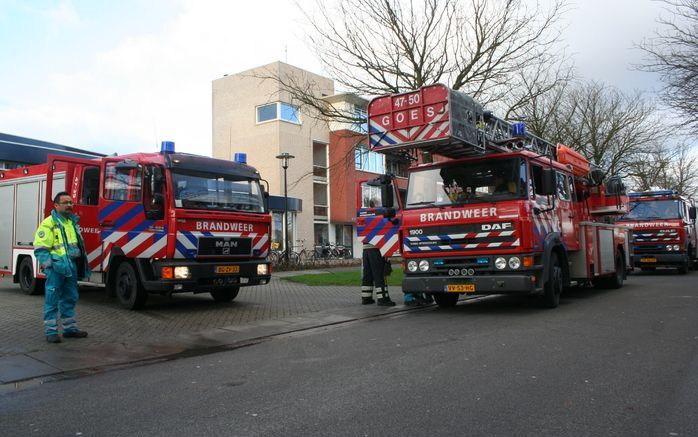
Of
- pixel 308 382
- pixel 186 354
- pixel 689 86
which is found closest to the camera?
pixel 308 382

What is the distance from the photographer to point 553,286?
382 inches

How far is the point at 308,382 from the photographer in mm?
5117

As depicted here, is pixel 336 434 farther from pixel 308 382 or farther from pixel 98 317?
pixel 98 317

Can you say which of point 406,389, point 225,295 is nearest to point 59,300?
point 225,295

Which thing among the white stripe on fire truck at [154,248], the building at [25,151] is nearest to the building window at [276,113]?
the building at [25,151]

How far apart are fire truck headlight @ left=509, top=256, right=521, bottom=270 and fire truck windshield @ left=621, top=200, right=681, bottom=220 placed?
12.8 m

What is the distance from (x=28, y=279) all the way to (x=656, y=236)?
19.3 metres

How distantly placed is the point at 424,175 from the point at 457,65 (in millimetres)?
8583

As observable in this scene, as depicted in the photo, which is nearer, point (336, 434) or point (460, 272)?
point (336, 434)

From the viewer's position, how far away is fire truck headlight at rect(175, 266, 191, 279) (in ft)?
30.7

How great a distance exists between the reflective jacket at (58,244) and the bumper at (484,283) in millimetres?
5240

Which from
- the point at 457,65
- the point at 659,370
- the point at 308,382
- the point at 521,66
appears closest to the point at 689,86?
the point at 521,66

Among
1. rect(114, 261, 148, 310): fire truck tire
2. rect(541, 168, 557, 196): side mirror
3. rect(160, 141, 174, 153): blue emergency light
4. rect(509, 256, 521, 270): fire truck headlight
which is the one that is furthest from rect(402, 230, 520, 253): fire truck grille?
rect(114, 261, 148, 310): fire truck tire

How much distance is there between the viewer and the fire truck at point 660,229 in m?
19.0
